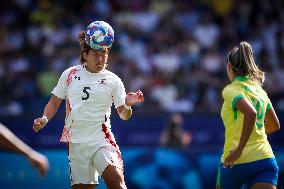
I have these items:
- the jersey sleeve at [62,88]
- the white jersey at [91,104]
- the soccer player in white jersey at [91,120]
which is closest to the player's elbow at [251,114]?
the soccer player in white jersey at [91,120]

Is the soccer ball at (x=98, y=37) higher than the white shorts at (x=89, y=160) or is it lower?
higher

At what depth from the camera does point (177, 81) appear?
17.7m

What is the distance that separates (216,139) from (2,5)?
7387 mm

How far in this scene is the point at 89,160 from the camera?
28.1 feet

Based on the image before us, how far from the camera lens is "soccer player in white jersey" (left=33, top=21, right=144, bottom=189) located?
337 inches

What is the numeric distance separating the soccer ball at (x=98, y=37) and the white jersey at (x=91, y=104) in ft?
1.07

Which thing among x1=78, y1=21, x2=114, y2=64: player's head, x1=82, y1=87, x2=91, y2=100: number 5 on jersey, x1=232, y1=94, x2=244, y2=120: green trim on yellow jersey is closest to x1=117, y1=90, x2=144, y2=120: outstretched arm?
x1=82, y1=87, x2=91, y2=100: number 5 on jersey

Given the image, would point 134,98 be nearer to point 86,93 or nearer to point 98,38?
point 86,93

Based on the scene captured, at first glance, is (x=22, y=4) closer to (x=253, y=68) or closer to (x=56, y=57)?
(x=56, y=57)

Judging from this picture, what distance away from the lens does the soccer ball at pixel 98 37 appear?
860 centimetres

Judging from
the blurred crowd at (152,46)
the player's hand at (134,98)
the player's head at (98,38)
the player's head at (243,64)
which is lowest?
the player's hand at (134,98)

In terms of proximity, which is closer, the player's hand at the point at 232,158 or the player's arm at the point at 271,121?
the player's hand at the point at 232,158

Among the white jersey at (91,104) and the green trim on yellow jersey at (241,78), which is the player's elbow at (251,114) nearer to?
the green trim on yellow jersey at (241,78)

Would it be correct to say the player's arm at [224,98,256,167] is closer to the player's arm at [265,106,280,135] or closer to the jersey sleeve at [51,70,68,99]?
the player's arm at [265,106,280,135]
